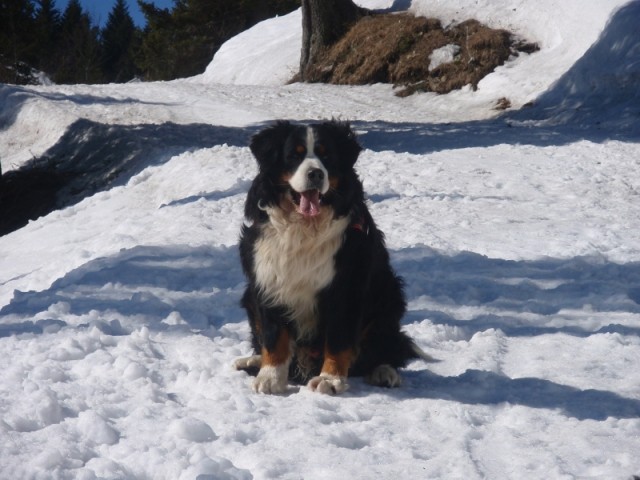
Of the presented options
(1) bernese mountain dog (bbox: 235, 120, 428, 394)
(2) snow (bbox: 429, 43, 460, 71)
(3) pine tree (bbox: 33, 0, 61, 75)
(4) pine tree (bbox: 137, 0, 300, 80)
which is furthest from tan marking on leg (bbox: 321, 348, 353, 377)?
(3) pine tree (bbox: 33, 0, 61, 75)

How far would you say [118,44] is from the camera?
2633 inches

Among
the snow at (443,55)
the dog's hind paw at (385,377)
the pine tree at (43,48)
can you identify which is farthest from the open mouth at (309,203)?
the pine tree at (43,48)

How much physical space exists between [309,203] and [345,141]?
1.43ft

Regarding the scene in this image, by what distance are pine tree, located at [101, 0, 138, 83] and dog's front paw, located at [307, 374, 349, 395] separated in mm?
59119

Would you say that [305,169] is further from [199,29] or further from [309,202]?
[199,29]

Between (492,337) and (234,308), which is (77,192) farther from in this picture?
(492,337)

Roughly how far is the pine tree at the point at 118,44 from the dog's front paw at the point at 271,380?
59.0 meters

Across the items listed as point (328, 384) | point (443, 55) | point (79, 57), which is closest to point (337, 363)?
point (328, 384)

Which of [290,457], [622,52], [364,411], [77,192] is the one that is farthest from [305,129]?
[622,52]

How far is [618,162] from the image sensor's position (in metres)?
12.0

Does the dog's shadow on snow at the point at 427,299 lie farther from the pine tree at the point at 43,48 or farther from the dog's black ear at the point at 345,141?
the pine tree at the point at 43,48

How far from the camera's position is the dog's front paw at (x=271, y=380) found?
15.4ft

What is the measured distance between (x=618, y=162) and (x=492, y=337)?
6.99 meters

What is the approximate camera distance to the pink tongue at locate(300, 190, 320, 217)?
4676 mm
